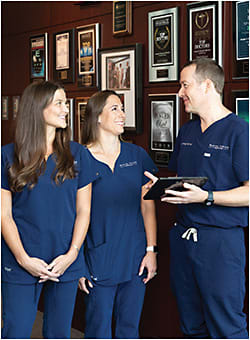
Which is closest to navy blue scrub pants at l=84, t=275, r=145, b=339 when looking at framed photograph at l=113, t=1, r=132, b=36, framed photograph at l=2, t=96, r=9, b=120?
framed photograph at l=113, t=1, r=132, b=36

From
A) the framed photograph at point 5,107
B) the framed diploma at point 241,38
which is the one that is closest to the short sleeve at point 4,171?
the framed diploma at point 241,38

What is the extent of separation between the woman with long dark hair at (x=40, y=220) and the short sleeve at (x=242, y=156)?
0.81 m

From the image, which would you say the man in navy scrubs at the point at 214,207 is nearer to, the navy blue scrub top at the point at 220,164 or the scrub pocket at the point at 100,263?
the navy blue scrub top at the point at 220,164

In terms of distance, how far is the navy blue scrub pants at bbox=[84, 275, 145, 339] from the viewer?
285 cm

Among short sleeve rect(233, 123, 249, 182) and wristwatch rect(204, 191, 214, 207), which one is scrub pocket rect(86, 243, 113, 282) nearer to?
wristwatch rect(204, 191, 214, 207)

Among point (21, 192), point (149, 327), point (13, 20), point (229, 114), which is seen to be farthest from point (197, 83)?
point (13, 20)

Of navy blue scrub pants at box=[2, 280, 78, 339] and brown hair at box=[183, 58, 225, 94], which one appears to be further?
Answer: brown hair at box=[183, 58, 225, 94]

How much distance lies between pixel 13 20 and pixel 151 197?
300 centimetres

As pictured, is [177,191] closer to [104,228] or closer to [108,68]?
[104,228]

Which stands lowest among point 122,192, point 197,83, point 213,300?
point 213,300

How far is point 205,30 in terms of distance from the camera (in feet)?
9.61

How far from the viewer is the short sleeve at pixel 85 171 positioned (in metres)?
2.65

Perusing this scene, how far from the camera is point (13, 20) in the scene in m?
4.77

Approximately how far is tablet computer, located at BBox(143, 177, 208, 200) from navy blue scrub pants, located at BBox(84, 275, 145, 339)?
0.68 m
